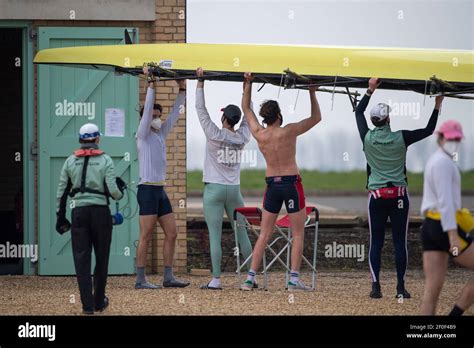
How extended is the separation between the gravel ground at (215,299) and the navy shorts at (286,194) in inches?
33.3

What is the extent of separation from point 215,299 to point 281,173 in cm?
137

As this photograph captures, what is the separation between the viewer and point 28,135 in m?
14.1

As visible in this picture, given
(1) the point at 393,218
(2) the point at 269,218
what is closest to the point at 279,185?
(2) the point at 269,218

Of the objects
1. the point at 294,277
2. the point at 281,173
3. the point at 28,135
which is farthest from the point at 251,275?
the point at 28,135

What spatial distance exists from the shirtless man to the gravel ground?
557 millimetres

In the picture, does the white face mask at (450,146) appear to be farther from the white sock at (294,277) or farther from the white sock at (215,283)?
the white sock at (215,283)

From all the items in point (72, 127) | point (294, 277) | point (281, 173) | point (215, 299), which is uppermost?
point (72, 127)

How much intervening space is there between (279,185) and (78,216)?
7.43 ft

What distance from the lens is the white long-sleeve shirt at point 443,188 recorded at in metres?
8.72

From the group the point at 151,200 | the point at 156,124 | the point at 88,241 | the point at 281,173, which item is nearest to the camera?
the point at 88,241

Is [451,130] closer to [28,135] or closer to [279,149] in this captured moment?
[279,149]

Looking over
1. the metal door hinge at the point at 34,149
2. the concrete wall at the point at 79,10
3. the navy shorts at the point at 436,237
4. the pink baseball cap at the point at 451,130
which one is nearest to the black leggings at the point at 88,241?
the navy shorts at the point at 436,237

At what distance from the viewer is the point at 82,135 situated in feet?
34.6
